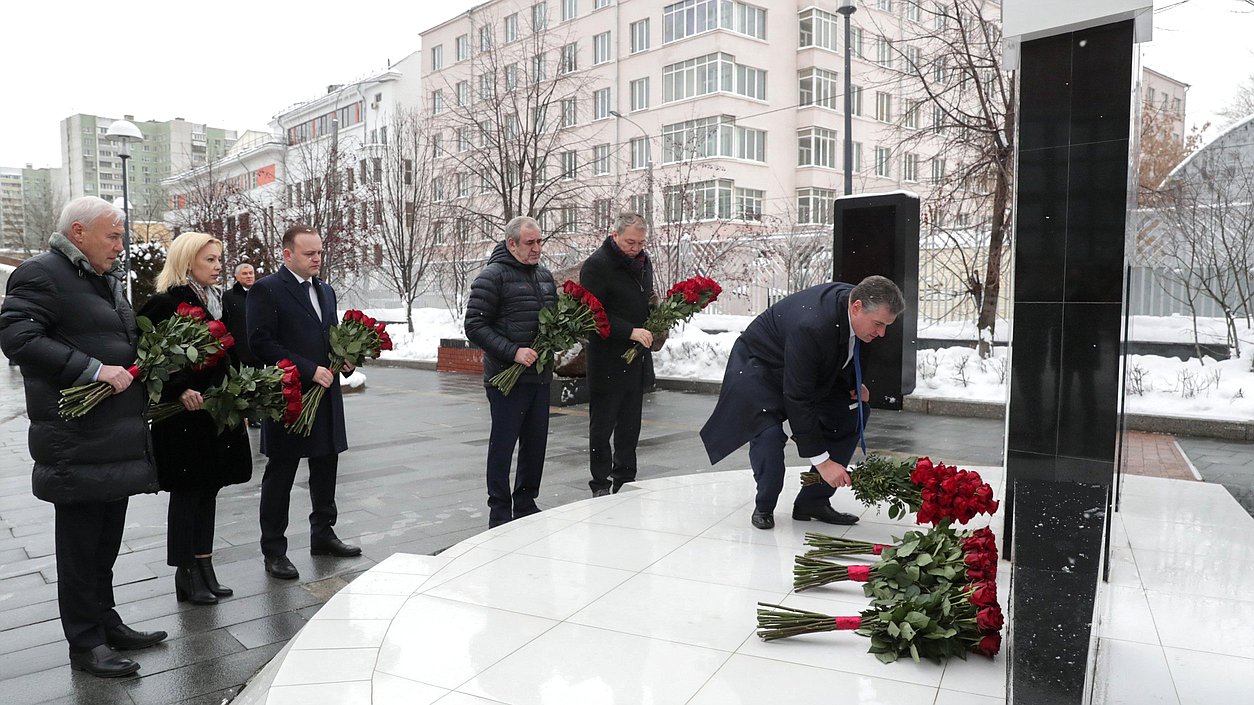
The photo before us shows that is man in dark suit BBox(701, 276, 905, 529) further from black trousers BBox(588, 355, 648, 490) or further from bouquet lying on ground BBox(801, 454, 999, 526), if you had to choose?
black trousers BBox(588, 355, 648, 490)

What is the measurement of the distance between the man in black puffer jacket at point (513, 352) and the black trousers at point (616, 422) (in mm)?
615

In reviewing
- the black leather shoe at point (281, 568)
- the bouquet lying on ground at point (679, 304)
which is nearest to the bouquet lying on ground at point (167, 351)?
the black leather shoe at point (281, 568)

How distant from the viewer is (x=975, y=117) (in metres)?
13.6

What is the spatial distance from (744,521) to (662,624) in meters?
1.77

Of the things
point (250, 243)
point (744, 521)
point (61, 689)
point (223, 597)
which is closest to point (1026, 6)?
point (744, 521)

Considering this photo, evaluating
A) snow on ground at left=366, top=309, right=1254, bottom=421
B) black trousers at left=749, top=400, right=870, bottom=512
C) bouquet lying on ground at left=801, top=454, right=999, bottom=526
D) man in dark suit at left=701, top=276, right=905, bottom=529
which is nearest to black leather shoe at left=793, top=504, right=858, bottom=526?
man in dark suit at left=701, top=276, right=905, bottom=529

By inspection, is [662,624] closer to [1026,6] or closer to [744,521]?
[744,521]

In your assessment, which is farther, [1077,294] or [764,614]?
[1077,294]

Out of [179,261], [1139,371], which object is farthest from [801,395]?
[1139,371]

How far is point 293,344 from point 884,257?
6.86 metres

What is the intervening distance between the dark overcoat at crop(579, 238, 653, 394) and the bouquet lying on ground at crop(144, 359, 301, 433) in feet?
7.71

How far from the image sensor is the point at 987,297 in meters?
14.1

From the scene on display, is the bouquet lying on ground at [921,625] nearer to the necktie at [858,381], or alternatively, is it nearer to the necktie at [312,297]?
the necktie at [858,381]

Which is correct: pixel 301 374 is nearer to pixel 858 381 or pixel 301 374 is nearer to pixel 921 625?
pixel 858 381
